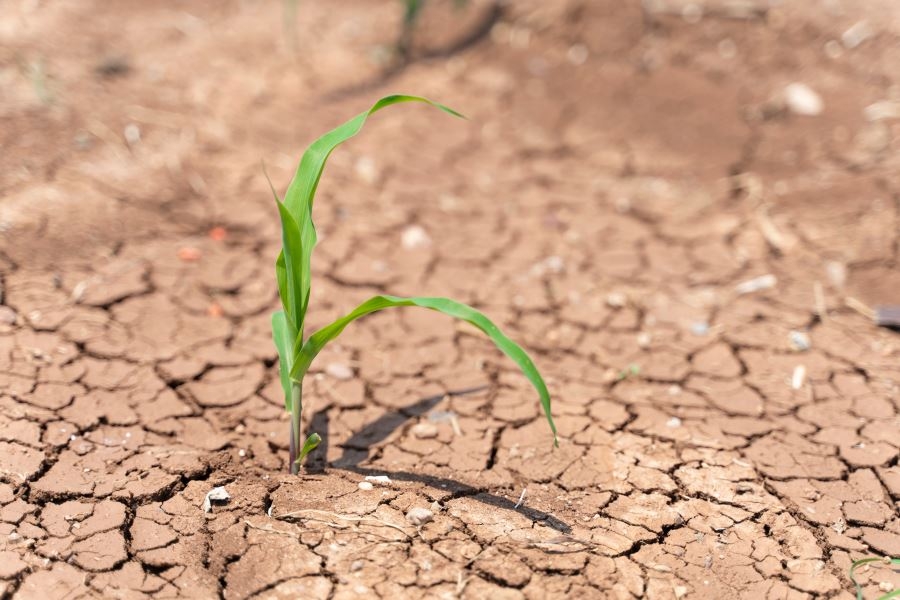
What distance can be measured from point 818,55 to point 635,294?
5.44 feet

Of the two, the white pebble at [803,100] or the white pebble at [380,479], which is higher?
the white pebble at [803,100]

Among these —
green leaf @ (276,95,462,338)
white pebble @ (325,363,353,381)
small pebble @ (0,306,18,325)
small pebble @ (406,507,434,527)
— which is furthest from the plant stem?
small pebble @ (0,306,18,325)

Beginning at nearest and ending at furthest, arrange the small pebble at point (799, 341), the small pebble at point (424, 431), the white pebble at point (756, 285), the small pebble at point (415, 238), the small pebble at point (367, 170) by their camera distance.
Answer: the small pebble at point (424, 431), the small pebble at point (799, 341), the white pebble at point (756, 285), the small pebble at point (415, 238), the small pebble at point (367, 170)

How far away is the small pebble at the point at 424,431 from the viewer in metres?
2.47

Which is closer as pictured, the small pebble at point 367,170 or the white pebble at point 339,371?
the white pebble at point 339,371

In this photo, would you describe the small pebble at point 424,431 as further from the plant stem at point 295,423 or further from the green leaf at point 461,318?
the green leaf at point 461,318

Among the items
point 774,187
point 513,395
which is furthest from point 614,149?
point 513,395

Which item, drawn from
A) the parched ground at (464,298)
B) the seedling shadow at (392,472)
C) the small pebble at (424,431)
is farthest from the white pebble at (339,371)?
the small pebble at (424,431)

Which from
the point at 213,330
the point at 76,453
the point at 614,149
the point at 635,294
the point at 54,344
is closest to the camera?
the point at 76,453

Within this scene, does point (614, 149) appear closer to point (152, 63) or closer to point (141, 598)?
point (152, 63)

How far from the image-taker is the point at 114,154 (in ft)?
11.1

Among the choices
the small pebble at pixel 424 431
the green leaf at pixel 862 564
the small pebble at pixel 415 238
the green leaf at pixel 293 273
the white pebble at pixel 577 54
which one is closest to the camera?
the green leaf at pixel 862 564

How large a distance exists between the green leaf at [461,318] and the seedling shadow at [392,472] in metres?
0.27

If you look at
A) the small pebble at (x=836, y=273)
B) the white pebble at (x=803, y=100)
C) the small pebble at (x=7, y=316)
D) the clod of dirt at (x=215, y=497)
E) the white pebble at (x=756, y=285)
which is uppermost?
the small pebble at (x=7, y=316)
